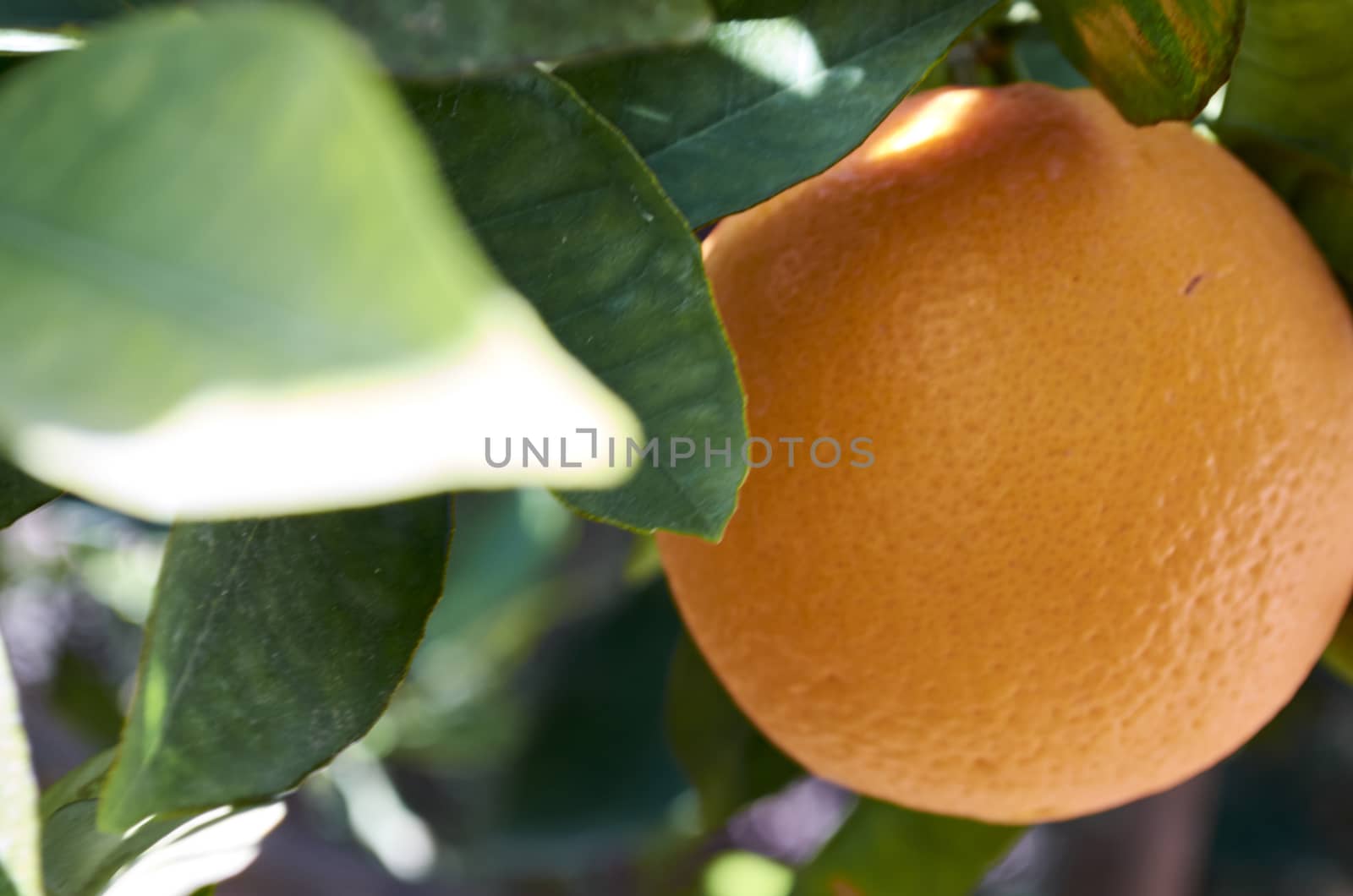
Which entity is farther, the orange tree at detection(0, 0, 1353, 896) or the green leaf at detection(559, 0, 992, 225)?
the green leaf at detection(559, 0, 992, 225)

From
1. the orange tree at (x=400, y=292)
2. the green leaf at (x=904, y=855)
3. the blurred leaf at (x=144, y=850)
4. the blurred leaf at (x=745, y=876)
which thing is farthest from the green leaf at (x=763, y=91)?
the blurred leaf at (x=745, y=876)

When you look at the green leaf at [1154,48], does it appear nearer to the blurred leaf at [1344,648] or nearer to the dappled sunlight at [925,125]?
the dappled sunlight at [925,125]

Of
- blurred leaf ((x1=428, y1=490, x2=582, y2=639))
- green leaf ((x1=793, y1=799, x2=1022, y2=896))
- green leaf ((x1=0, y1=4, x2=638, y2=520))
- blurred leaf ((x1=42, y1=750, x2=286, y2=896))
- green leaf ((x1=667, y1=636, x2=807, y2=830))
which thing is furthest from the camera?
blurred leaf ((x1=428, y1=490, x2=582, y2=639))

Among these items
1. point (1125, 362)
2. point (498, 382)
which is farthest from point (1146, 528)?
point (498, 382)

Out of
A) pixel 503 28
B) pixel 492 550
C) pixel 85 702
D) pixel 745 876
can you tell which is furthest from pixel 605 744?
pixel 503 28

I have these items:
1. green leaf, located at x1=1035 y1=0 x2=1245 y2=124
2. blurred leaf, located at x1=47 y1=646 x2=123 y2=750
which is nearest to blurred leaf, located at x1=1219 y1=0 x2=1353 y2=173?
green leaf, located at x1=1035 y1=0 x2=1245 y2=124

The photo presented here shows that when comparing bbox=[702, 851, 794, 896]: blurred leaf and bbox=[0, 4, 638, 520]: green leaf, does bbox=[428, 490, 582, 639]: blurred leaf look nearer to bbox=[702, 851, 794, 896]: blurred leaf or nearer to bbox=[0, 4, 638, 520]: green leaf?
bbox=[702, 851, 794, 896]: blurred leaf

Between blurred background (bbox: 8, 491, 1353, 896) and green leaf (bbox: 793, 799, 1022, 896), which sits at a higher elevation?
green leaf (bbox: 793, 799, 1022, 896)
